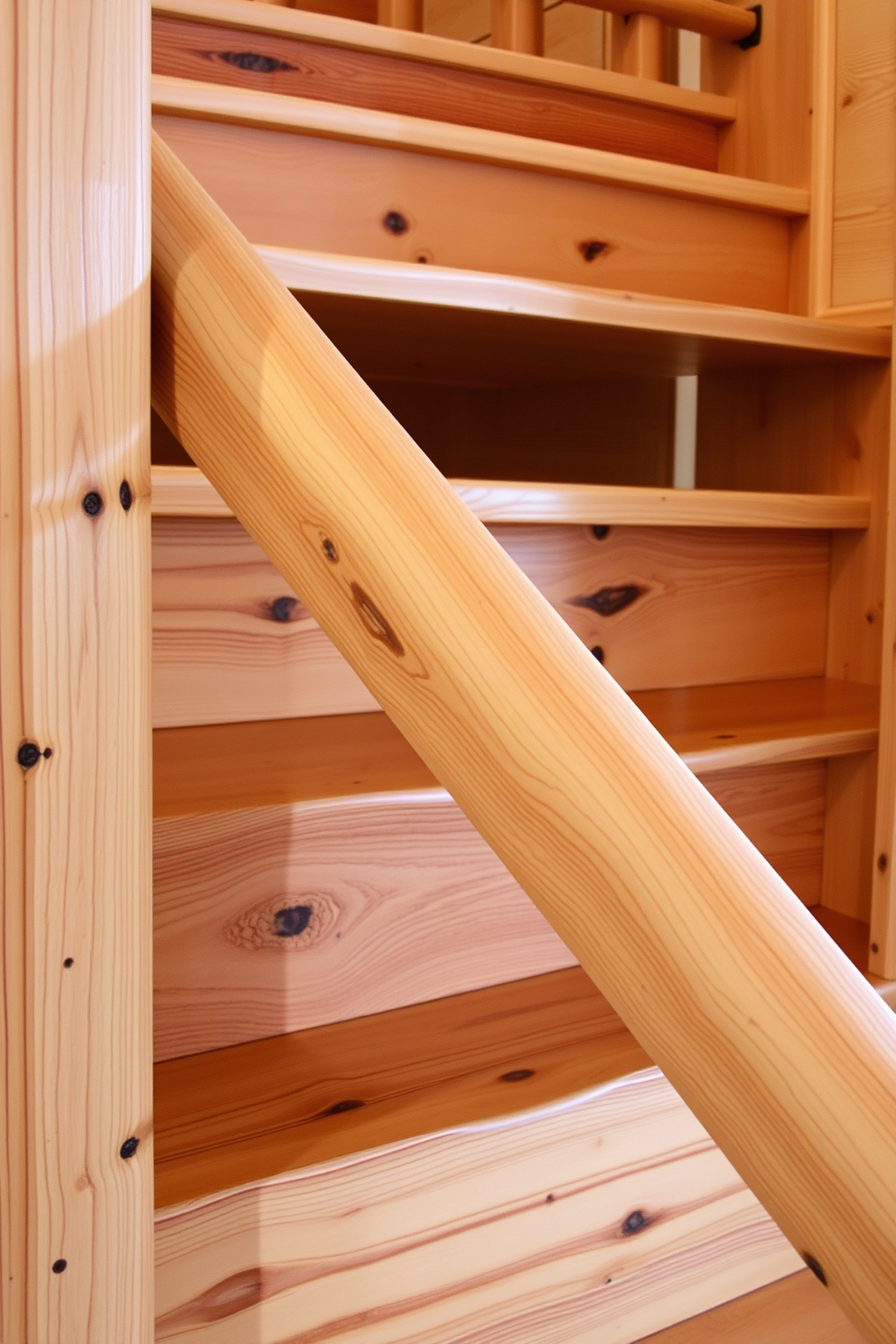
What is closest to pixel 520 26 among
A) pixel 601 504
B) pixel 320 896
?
pixel 601 504

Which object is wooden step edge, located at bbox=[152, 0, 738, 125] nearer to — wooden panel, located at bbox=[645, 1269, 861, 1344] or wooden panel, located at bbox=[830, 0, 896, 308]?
wooden panel, located at bbox=[830, 0, 896, 308]

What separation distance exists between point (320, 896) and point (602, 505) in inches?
18.5

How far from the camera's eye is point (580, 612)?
134 cm

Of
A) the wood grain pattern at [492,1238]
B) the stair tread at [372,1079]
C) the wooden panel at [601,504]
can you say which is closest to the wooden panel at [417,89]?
the wooden panel at [601,504]

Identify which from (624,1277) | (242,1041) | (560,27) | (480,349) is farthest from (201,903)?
(560,27)

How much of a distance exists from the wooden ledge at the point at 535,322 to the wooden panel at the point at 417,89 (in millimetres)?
260

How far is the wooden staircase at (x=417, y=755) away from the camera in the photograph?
2.86ft

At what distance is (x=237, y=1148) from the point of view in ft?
2.73

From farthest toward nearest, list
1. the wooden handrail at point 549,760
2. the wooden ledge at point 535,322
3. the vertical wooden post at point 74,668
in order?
the wooden ledge at point 535,322 < the vertical wooden post at point 74,668 < the wooden handrail at point 549,760

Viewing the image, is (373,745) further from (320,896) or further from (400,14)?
(400,14)

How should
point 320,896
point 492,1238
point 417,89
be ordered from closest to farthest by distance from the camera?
point 492,1238 < point 320,896 < point 417,89

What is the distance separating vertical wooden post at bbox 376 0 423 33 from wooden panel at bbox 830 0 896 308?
56 cm

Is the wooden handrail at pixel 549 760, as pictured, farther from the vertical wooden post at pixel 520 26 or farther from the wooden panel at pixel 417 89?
the vertical wooden post at pixel 520 26

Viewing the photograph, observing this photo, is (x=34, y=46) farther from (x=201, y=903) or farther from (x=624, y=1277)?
(x=624, y=1277)
